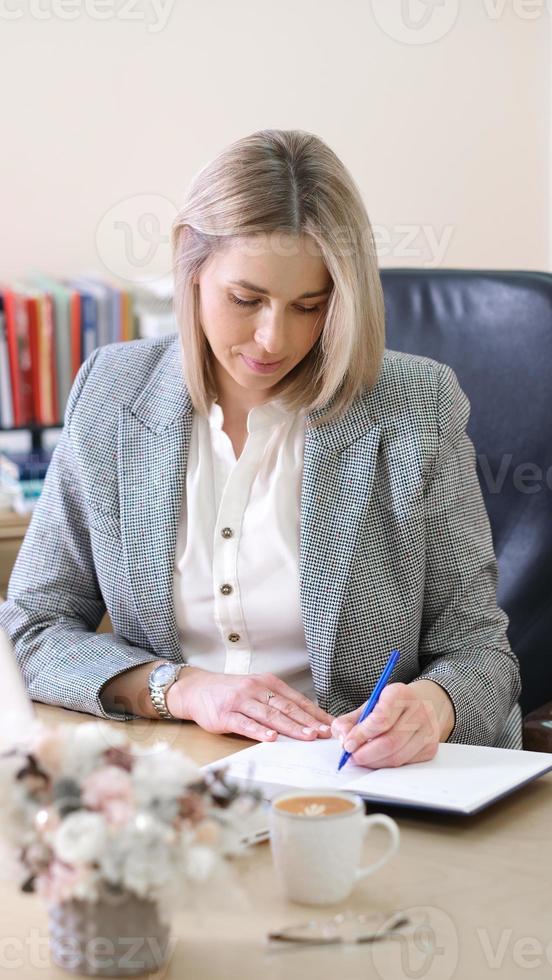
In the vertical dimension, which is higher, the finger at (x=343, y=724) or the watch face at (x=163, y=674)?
the finger at (x=343, y=724)

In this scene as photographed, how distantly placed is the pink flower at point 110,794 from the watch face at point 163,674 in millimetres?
570

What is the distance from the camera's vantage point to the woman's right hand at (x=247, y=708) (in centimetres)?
116

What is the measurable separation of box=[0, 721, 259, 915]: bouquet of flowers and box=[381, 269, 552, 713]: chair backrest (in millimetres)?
958

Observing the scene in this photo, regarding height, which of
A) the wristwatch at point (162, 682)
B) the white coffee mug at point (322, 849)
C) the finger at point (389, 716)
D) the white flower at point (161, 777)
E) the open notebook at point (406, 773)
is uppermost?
the white flower at point (161, 777)

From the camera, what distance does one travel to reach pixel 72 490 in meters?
1.43

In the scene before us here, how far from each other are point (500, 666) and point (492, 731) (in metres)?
0.08

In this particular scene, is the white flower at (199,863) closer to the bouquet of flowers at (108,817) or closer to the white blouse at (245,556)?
the bouquet of flowers at (108,817)

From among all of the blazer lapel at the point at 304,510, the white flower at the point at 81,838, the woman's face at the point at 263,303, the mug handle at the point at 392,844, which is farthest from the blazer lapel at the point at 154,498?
the white flower at the point at 81,838

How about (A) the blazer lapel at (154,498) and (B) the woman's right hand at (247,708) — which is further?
(A) the blazer lapel at (154,498)

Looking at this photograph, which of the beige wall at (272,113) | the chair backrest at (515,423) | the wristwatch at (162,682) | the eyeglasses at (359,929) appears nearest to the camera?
the eyeglasses at (359,929)

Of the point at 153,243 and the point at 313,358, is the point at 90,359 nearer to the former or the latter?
the point at 313,358

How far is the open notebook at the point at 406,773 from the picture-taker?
975 mm

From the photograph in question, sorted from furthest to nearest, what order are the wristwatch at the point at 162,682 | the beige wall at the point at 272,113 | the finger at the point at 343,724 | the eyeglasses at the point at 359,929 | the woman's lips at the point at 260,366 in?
the beige wall at the point at 272,113 → the woman's lips at the point at 260,366 → the wristwatch at the point at 162,682 → the finger at the point at 343,724 → the eyeglasses at the point at 359,929

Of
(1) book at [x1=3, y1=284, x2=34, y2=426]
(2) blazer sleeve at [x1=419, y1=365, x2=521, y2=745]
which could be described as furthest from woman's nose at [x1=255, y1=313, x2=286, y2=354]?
(1) book at [x1=3, y1=284, x2=34, y2=426]
